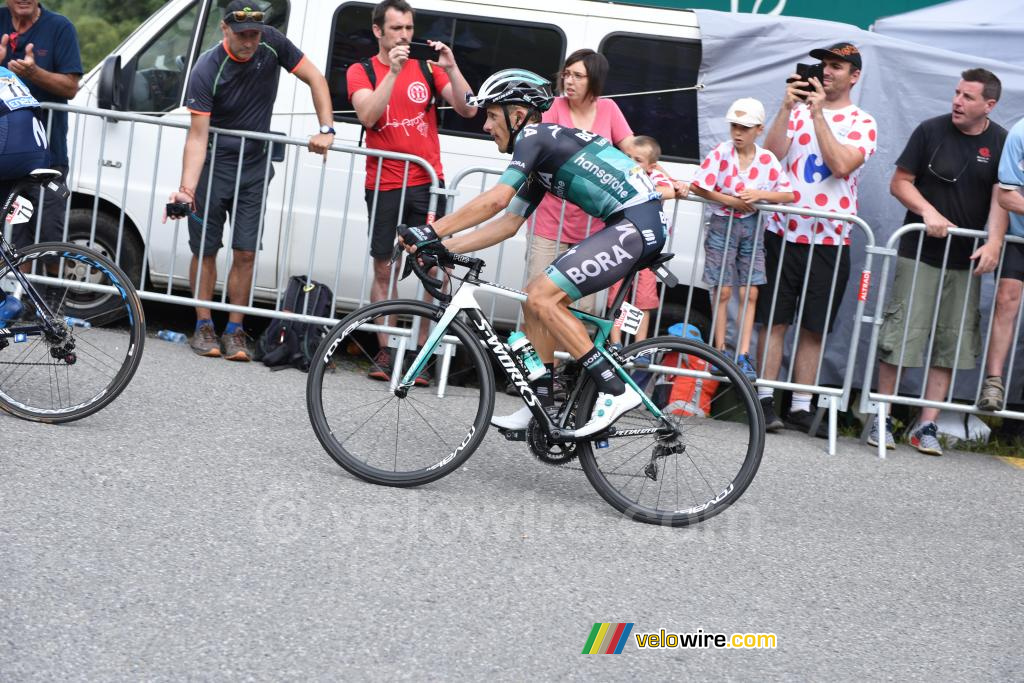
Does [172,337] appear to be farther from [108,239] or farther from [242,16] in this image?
[242,16]

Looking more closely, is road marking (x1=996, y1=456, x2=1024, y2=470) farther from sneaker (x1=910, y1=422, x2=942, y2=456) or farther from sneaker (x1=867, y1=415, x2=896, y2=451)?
sneaker (x1=867, y1=415, x2=896, y2=451)

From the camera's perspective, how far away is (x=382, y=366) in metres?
6.86

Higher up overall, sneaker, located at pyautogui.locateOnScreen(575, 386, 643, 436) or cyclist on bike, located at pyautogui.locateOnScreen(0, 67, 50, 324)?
cyclist on bike, located at pyautogui.locateOnScreen(0, 67, 50, 324)

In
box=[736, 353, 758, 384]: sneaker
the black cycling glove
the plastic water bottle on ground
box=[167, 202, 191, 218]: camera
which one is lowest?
the plastic water bottle on ground

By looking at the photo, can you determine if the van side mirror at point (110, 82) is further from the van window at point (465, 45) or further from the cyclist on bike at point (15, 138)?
the cyclist on bike at point (15, 138)

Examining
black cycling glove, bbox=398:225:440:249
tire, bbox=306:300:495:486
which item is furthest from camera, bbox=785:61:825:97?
black cycling glove, bbox=398:225:440:249

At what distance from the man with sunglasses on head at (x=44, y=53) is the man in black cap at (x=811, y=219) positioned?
4.33 metres

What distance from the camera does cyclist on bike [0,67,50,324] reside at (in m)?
5.73

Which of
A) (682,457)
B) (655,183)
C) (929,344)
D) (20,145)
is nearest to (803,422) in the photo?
(929,344)

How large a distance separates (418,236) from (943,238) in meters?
3.90

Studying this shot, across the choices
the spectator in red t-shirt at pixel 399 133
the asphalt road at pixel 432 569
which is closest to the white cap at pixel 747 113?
the spectator in red t-shirt at pixel 399 133

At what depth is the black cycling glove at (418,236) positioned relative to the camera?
5152 millimetres

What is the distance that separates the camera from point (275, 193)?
8.31 meters

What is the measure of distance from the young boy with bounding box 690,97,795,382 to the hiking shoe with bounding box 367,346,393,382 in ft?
6.95
